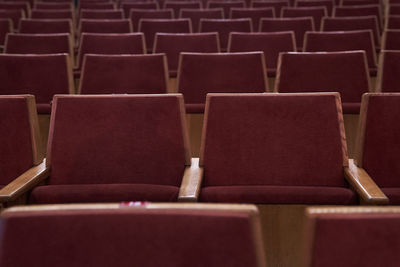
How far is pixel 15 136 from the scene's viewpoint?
0.33 m

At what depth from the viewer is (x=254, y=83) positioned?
0.47 meters

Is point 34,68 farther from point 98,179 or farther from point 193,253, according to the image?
point 193,253

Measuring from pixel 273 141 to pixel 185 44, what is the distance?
323 mm

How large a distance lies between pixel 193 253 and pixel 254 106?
17 centimetres

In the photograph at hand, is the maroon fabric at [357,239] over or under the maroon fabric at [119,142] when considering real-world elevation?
over

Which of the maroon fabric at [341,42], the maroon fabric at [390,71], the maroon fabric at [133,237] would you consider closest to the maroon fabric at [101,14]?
the maroon fabric at [341,42]

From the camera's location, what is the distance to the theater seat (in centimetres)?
15

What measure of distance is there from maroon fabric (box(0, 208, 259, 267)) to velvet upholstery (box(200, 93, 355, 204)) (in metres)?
0.16

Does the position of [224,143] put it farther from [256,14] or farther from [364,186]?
[256,14]

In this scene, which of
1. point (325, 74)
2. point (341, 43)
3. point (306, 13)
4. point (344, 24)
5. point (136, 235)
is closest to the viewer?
point (136, 235)

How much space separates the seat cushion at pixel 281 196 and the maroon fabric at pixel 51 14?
677 millimetres

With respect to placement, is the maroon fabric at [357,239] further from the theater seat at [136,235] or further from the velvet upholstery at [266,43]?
the velvet upholstery at [266,43]

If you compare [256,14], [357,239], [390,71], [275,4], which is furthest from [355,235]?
[275,4]

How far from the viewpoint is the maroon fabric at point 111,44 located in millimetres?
609
